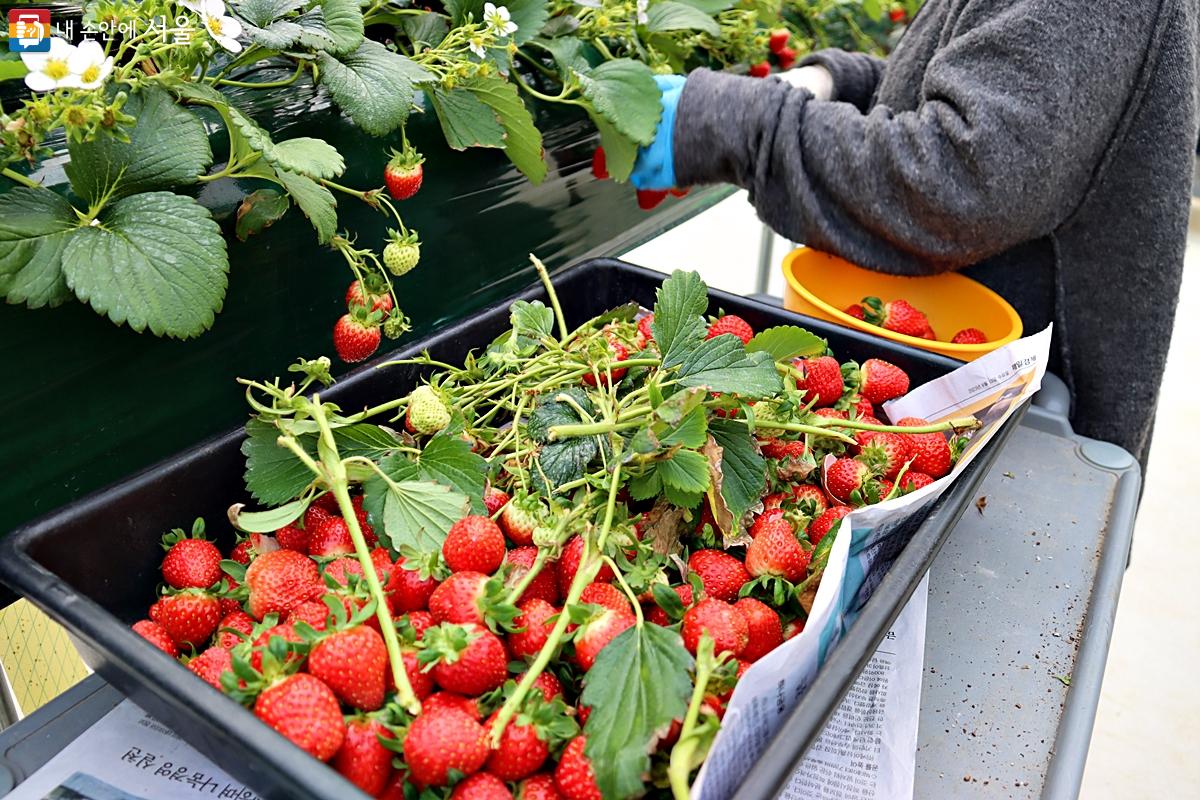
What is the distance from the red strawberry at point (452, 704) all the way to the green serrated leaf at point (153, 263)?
289 mm

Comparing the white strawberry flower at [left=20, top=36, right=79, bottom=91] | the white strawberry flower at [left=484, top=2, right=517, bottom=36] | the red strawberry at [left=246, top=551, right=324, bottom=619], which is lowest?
the red strawberry at [left=246, top=551, right=324, bottom=619]

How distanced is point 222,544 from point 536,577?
0.80ft

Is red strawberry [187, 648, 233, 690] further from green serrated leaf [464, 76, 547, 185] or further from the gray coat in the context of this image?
the gray coat

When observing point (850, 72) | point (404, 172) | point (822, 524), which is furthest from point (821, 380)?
point (850, 72)

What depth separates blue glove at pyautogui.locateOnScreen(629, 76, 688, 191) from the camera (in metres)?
1.04

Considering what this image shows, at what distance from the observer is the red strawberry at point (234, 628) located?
0.51m

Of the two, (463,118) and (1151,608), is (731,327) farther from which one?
(1151,608)

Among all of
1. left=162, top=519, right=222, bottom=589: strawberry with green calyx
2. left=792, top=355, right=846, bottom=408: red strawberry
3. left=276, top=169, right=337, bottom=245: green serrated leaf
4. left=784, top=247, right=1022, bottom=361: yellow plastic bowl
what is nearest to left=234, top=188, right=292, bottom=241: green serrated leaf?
left=276, top=169, right=337, bottom=245: green serrated leaf

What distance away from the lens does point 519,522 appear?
1.86 ft

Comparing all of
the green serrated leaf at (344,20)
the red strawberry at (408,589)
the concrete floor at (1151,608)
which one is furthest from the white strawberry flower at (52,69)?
the concrete floor at (1151,608)

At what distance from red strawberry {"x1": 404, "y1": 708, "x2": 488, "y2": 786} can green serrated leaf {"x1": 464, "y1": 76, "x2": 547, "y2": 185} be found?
0.55 m

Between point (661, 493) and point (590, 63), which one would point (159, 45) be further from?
point (590, 63)

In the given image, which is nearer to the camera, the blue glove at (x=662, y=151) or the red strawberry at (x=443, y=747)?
the red strawberry at (x=443, y=747)

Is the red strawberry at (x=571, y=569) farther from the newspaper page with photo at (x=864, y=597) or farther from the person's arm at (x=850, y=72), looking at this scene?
the person's arm at (x=850, y=72)
